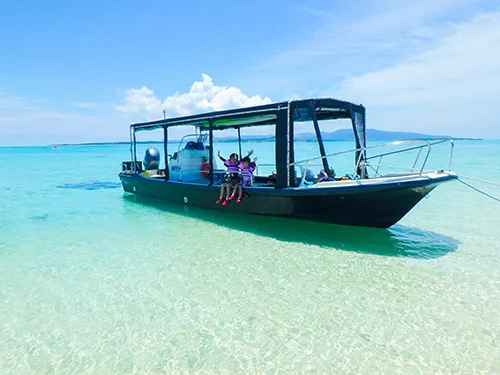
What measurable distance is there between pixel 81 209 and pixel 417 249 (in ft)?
36.2

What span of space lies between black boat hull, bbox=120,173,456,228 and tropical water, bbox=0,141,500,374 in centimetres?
47

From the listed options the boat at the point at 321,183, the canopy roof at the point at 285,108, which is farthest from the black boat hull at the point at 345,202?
the canopy roof at the point at 285,108

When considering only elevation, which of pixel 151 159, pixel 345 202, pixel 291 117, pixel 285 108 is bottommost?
pixel 345 202

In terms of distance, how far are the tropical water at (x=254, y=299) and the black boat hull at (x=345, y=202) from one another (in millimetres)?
474

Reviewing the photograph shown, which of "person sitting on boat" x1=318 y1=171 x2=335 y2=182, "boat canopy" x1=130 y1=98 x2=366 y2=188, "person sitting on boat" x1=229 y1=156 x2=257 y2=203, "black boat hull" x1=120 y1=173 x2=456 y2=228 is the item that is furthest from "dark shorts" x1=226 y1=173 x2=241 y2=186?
"person sitting on boat" x1=318 y1=171 x2=335 y2=182

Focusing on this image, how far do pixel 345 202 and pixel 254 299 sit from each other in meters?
3.35

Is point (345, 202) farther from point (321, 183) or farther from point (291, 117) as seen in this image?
point (291, 117)

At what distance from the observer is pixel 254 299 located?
5.25m

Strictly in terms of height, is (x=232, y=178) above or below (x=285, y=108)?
below

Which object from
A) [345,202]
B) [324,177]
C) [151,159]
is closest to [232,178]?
[324,177]

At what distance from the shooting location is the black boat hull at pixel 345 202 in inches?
276

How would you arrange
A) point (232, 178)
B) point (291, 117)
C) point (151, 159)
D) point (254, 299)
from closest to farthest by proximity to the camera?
point (254, 299) < point (291, 117) < point (232, 178) < point (151, 159)

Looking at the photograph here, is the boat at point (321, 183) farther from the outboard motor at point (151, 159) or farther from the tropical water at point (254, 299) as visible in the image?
the outboard motor at point (151, 159)

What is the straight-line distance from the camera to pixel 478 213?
10578 mm
